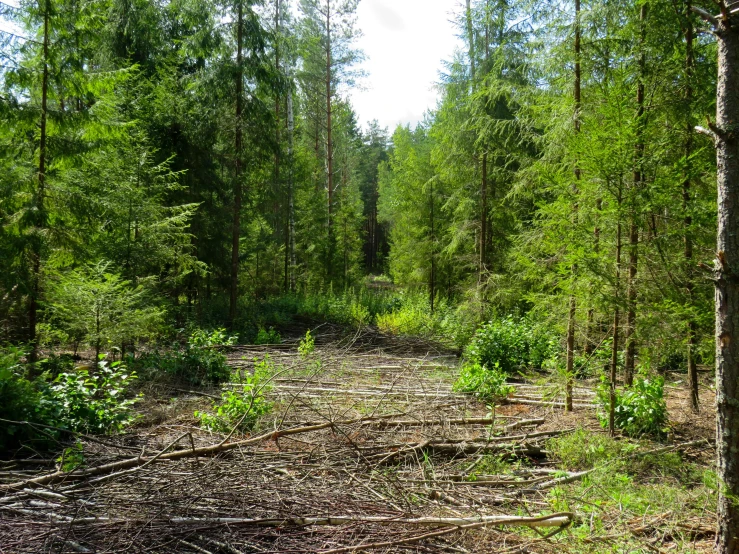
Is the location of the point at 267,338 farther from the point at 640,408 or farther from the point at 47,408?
the point at 640,408

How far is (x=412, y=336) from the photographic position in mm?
12727

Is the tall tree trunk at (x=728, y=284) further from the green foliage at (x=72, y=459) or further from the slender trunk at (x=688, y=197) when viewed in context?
the green foliage at (x=72, y=459)

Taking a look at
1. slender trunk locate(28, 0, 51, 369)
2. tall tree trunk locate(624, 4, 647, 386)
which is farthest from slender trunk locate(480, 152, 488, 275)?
slender trunk locate(28, 0, 51, 369)

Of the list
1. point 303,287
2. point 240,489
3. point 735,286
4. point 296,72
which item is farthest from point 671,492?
point 296,72

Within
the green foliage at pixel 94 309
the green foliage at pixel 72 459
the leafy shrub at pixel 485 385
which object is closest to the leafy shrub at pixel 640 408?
the leafy shrub at pixel 485 385

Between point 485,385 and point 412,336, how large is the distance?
19.4 feet

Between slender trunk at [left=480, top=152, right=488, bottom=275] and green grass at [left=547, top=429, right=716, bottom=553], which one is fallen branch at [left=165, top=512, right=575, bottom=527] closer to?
green grass at [left=547, top=429, right=716, bottom=553]

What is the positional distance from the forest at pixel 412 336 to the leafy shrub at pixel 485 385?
0.15ft

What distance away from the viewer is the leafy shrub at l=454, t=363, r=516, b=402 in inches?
268

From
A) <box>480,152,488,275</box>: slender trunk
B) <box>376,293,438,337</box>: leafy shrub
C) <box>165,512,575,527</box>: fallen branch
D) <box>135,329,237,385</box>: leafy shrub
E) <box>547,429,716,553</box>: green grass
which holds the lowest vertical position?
<box>547,429,716,553</box>: green grass

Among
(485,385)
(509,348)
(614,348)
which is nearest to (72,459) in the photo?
(485,385)

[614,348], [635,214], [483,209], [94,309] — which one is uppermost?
[483,209]

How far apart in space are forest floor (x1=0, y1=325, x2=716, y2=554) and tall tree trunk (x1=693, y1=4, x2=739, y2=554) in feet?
0.66

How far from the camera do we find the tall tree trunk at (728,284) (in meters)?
3.07
